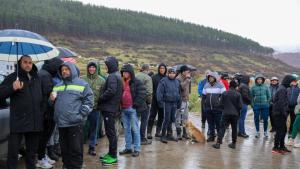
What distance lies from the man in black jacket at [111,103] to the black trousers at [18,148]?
5.68 ft

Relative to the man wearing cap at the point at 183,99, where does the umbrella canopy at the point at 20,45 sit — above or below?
above

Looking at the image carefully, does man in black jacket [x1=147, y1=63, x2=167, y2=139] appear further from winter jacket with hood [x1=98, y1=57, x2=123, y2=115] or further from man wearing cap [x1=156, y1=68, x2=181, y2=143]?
winter jacket with hood [x1=98, y1=57, x2=123, y2=115]

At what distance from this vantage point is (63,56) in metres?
8.34

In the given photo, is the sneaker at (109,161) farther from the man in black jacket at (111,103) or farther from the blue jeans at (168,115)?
the blue jeans at (168,115)

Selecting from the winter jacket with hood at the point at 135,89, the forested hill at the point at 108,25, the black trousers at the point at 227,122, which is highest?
the forested hill at the point at 108,25

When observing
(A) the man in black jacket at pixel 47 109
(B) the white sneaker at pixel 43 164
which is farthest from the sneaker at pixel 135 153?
(B) the white sneaker at pixel 43 164

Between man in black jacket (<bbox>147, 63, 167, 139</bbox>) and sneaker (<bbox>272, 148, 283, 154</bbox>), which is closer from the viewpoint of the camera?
sneaker (<bbox>272, 148, 283, 154</bbox>)

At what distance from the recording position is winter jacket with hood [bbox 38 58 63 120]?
20.0ft

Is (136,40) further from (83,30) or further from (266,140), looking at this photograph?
(266,140)

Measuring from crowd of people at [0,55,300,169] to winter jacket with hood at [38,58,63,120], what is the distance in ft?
0.05

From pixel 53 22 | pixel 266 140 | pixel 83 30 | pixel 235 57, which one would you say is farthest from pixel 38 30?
pixel 266 140

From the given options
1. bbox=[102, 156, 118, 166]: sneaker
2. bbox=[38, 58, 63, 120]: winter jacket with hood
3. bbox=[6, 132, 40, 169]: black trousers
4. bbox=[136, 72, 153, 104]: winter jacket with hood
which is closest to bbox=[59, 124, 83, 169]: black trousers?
bbox=[38, 58, 63, 120]: winter jacket with hood

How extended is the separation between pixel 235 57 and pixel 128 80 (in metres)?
104

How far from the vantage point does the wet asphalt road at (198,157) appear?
763cm
